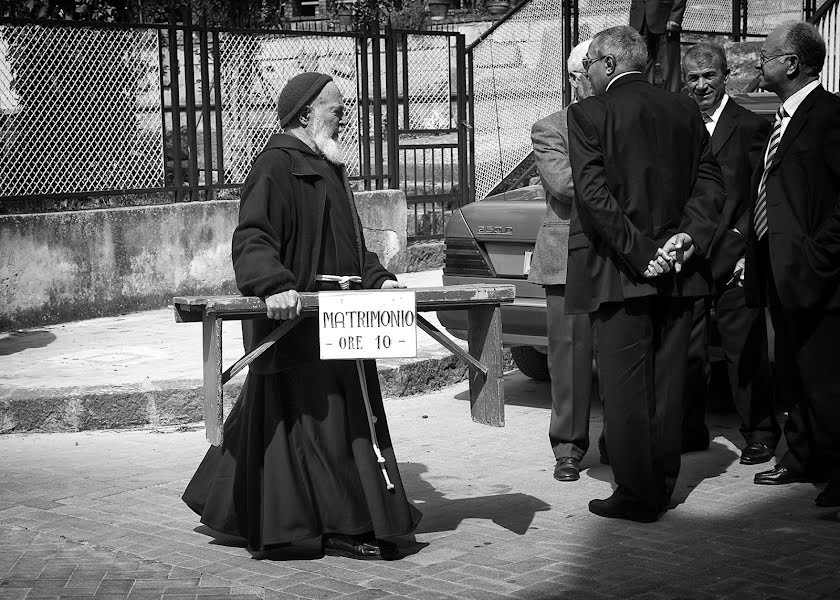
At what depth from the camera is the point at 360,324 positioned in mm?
4719

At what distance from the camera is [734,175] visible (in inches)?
249

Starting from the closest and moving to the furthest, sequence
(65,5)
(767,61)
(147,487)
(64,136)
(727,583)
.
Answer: (727,583) → (767,61) → (147,487) → (64,136) → (65,5)

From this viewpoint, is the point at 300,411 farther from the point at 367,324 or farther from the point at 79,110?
the point at 79,110

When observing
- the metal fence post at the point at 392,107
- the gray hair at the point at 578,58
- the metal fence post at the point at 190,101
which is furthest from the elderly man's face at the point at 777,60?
the metal fence post at the point at 392,107

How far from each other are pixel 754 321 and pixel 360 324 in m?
2.62

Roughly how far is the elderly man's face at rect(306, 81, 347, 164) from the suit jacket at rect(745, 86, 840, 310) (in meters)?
1.98

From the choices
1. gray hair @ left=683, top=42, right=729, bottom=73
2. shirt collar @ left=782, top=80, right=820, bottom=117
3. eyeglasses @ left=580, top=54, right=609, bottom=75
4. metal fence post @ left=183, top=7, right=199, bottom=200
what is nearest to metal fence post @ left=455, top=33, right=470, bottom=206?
metal fence post @ left=183, top=7, right=199, bottom=200

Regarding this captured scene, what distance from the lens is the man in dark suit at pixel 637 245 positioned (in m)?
5.23

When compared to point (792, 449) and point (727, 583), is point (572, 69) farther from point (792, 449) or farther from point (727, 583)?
point (727, 583)

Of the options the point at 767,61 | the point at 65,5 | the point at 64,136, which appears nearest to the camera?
the point at 767,61

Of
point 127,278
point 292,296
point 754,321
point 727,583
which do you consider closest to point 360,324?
point 292,296

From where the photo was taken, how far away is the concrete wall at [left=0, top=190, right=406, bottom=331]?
10312 mm

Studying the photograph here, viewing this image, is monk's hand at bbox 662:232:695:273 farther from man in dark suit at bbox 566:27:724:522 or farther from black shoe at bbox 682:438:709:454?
black shoe at bbox 682:438:709:454

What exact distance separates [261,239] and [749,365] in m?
2.90
